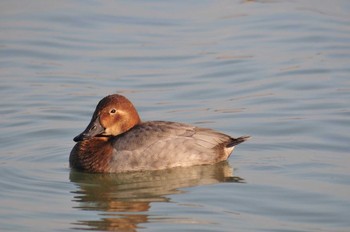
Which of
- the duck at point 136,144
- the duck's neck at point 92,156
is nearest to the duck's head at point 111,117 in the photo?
the duck at point 136,144

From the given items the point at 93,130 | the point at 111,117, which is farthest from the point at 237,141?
the point at 93,130

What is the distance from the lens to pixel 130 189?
1058 centimetres

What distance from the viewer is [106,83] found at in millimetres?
15258

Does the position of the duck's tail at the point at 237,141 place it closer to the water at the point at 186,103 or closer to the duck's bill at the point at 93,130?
the water at the point at 186,103

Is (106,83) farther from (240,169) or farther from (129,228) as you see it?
A: (129,228)

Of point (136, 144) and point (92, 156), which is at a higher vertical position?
point (136, 144)

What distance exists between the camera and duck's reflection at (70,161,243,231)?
365 inches

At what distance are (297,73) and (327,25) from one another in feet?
10.6

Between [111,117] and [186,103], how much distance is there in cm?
279

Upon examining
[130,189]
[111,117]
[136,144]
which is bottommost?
[130,189]

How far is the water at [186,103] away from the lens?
9617mm

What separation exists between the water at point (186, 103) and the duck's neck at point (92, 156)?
19cm

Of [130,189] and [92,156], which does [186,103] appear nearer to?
[92,156]

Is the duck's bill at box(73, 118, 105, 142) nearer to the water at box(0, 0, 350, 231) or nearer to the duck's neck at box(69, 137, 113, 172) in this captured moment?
the duck's neck at box(69, 137, 113, 172)
